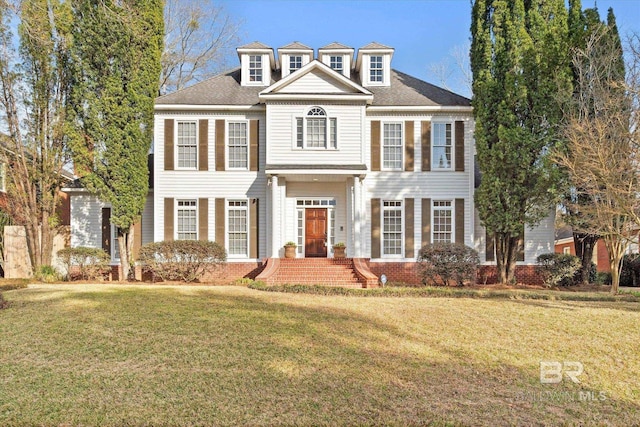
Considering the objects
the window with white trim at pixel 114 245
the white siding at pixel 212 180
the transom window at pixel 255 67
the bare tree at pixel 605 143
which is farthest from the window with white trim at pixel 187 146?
the bare tree at pixel 605 143

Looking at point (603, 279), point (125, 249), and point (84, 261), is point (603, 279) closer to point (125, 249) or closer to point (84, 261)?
point (125, 249)

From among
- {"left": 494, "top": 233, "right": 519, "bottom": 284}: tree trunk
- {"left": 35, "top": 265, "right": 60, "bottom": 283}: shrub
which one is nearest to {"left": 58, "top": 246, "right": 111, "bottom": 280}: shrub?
{"left": 35, "top": 265, "right": 60, "bottom": 283}: shrub

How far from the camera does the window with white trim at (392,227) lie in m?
17.2

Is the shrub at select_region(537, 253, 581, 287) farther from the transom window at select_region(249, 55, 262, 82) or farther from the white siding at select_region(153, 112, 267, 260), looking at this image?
the transom window at select_region(249, 55, 262, 82)

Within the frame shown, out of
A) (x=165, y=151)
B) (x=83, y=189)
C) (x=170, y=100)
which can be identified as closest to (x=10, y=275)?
(x=83, y=189)

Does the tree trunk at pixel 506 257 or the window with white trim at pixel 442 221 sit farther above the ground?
the window with white trim at pixel 442 221

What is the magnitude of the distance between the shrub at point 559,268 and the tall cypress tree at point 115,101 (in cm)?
1469

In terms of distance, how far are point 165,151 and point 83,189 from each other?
135 inches

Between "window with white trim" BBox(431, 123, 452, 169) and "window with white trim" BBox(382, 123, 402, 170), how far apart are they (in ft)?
4.26

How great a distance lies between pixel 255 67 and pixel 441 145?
8.20m

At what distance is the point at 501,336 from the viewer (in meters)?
7.99

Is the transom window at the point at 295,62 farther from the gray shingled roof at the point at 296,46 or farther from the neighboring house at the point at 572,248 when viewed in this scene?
the neighboring house at the point at 572,248

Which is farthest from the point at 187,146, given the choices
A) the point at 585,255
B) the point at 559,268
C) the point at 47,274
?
the point at 585,255

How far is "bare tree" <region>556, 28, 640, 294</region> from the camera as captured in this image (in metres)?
11.9
